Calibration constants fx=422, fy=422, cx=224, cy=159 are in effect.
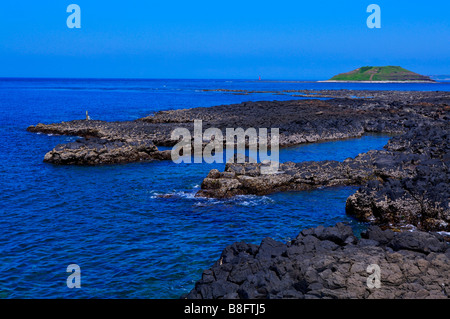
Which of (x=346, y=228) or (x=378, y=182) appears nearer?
(x=346, y=228)

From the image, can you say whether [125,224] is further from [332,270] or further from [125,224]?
[332,270]

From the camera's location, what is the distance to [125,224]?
22391 mm

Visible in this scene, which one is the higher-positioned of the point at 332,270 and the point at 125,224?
the point at 332,270

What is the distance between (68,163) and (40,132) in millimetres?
23309

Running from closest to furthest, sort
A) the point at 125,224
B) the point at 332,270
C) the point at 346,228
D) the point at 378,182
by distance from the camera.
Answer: the point at 332,270
the point at 346,228
the point at 125,224
the point at 378,182

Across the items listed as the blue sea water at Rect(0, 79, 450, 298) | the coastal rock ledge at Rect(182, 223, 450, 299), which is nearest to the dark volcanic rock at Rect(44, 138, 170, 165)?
the blue sea water at Rect(0, 79, 450, 298)

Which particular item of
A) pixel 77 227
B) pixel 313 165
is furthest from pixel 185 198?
pixel 313 165

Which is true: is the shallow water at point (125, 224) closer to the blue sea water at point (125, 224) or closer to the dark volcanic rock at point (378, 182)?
the blue sea water at point (125, 224)

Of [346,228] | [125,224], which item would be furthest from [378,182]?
[125,224]

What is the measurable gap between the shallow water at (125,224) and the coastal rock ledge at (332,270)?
250 centimetres

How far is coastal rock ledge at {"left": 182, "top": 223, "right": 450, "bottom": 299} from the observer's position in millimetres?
12561

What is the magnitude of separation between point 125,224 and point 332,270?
40.5ft

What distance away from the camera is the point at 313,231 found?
1736cm

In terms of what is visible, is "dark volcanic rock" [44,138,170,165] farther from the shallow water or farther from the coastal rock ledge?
the coastal rock ledge
